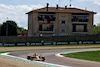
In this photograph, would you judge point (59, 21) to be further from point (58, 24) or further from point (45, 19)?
point (45, 19)

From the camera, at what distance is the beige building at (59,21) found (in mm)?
79500

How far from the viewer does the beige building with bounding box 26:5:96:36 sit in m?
79.5

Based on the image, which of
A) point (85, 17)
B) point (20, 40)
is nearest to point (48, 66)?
point (20, 40)

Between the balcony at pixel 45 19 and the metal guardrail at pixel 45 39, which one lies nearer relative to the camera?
the metal guardrail at pixel 45 39

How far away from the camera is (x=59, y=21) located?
81.6 metres

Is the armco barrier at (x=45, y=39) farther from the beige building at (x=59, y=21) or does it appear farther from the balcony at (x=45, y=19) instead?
the balcony at (x=45, y=19)

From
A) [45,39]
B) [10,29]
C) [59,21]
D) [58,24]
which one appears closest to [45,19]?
[58,24]

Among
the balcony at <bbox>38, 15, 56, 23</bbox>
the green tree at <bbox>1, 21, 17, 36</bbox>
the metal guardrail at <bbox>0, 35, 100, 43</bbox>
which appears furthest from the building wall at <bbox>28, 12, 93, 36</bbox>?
the green tree at <bbox>1, 21, 17, 36</bbox>

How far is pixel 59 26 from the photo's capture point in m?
81.4

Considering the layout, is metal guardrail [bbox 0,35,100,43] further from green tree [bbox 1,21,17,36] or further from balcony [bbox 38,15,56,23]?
green tree [bbox 1,21,17,36]

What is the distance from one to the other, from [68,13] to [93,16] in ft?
29.8

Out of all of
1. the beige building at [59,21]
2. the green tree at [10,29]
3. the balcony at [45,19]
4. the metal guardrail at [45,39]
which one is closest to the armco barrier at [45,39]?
the metal guardrail at [45,39]

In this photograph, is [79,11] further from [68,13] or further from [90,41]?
[90,41]

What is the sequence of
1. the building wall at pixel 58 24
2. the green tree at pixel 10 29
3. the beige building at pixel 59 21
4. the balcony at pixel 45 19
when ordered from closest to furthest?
the balcony at pixel 45 19
the beige building at pixel 59 21
the building wall at pixel 58 24
the green tree at pixel 10 29
